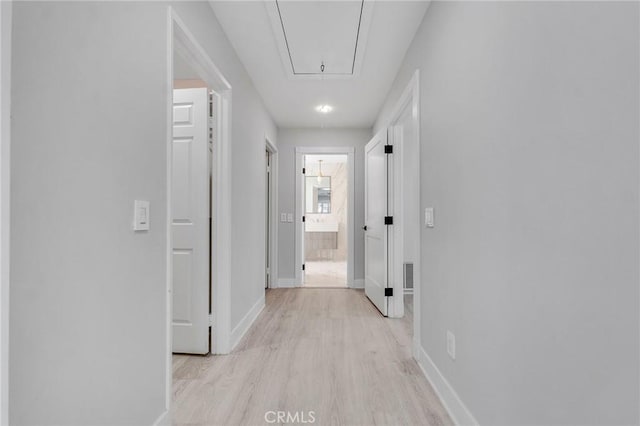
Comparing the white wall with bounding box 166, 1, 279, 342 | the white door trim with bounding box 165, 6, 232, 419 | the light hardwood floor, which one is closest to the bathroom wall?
the white wall with bounding box 166, 1, 279, 342

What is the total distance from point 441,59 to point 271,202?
3.39m

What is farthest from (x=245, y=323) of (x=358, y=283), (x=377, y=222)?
(x=358, y=283)

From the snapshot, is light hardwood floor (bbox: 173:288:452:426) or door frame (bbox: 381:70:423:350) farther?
door frame (bbox: 381:70:423:350)

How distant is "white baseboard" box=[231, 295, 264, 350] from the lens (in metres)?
2.62

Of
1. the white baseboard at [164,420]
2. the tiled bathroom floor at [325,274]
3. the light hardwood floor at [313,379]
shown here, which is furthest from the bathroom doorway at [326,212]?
the white baseboard at [164,420]

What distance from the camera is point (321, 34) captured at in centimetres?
247

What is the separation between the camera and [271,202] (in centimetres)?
493

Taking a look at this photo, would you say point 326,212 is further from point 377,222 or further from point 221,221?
point 221,221

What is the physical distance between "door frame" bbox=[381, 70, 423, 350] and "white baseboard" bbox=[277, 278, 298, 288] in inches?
71.9

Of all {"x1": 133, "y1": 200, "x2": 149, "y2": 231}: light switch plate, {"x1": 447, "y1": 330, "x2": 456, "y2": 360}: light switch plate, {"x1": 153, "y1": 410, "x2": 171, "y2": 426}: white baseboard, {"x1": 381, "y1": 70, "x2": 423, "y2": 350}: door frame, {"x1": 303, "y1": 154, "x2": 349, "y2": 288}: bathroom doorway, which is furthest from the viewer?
{"x1": 303, "y1": 154, "x2": 349, "y2": 288}: bathroom doorway

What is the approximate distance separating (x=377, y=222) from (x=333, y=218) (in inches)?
163

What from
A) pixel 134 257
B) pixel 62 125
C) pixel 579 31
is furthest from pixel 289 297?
pixel 579 31

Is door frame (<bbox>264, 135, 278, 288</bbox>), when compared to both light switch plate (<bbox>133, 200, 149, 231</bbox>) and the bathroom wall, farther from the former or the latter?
light switch plate (<bbox>133, 200, 149, 231</bbox>)

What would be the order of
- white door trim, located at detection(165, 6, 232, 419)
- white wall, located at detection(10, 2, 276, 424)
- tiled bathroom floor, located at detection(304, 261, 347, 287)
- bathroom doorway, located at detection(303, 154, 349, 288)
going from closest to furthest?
white wall, located at detection(10, 2, 276, 424) < white door trim, located at detection(165, 6, 232, 419) < tiled bathroom floor, located at detection(304, 261, 347, 287) < bathroom doorway, located at detection(303, 154, 349, 288)
